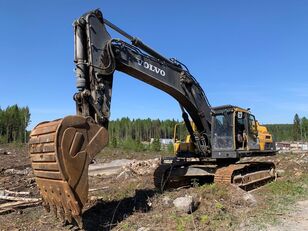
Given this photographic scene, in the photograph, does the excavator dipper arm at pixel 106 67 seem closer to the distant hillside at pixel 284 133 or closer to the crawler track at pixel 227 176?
the crawler track at pixel 227 176

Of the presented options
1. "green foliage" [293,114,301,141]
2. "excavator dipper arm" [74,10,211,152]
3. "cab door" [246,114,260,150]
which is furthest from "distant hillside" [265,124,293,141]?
"excavator dipper arm" [74,10,211,152]

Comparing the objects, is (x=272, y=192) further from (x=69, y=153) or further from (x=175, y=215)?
(x=69, y=153)

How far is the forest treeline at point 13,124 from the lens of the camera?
71.5 m

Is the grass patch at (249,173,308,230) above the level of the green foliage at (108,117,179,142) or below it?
below

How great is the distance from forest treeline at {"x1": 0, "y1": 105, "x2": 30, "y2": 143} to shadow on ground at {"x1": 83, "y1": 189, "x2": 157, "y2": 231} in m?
64.6

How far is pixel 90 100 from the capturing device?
25.8ft

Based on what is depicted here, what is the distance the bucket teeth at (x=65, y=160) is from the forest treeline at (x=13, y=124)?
2615 inches

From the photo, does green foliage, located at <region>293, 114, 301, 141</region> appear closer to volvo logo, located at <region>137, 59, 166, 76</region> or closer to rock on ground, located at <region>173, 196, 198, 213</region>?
volvo logo, located at <region>137, 59, 166, 76</region>

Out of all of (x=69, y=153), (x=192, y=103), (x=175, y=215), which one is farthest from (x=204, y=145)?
(x=69, y=153)

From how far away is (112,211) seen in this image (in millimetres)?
8680

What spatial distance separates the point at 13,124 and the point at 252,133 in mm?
67244

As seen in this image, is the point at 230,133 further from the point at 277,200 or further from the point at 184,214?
the point at 184,214

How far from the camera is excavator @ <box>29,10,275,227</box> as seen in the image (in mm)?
6747

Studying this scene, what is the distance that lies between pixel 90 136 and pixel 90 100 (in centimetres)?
94
